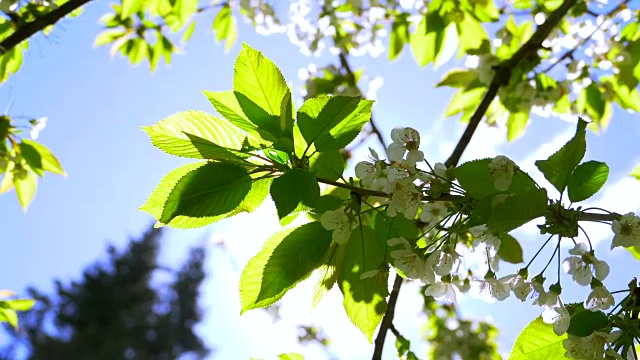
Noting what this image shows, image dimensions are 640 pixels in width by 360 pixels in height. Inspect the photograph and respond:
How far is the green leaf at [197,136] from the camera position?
2.17 ft

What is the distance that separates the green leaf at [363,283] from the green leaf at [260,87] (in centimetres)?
19

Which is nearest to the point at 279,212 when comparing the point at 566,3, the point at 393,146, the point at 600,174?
the point at 393,146

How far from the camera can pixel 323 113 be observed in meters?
0.66

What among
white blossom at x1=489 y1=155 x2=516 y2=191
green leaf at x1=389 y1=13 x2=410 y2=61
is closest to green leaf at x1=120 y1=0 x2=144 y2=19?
green leaf at x1=389 y1=13 x2=410 y2=61

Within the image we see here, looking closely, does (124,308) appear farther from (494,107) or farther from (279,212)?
(279,212)

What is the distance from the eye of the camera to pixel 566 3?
1586 millimetres

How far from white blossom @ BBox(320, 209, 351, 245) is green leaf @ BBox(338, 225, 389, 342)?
7 centimetres

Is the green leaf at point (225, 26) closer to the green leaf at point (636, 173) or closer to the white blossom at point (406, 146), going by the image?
the green leaf at point (636, 173)

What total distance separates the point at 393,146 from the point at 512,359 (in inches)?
12.1

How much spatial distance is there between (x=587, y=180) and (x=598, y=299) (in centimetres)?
14

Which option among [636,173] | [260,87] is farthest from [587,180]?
[636,173]

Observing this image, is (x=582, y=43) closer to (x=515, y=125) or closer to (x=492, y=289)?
(x=515, y=125)

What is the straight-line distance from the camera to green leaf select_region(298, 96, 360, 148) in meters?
0.66

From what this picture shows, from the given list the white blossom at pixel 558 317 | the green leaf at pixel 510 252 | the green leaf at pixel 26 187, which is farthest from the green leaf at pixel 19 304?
the white blossom at pixel 558 317
